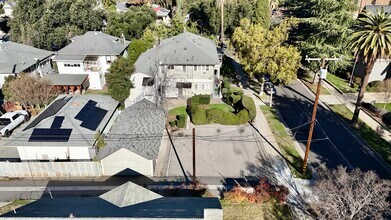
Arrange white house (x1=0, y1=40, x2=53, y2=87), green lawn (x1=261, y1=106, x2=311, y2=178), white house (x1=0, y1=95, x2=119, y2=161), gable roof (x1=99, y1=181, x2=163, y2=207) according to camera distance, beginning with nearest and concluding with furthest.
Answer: gable roof (x1=99, y1=181, x2=163, y2=207), white house (x1=0, y1=95, x2=119, y2=161), green lawn (x1=261, y1=106, x2=311, y2=178), white house (x1=0, y1=40, x2=53, y2=87)

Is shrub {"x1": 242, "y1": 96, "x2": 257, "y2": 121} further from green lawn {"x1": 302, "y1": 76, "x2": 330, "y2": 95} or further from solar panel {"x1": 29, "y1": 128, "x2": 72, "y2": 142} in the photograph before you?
solar panel {"x1": 29, "y1": 128, "x2": 72, "y2": 142}

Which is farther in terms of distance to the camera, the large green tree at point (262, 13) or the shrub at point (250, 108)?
the large green tree at point (262, 13)

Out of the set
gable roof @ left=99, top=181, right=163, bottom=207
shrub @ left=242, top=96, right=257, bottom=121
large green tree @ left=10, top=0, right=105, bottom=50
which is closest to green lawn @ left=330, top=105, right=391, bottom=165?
shrub @ left=242, top=96, right=257, bottom=121

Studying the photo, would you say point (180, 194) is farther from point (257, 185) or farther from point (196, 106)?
point (196, 106)

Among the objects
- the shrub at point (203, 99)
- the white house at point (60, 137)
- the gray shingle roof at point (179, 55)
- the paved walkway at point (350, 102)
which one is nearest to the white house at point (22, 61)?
the gray shingle roof at point (179, 55)

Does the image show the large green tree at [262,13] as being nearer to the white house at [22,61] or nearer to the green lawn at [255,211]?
the white house at [22,61]

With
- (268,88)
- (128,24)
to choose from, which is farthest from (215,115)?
(128,24)
